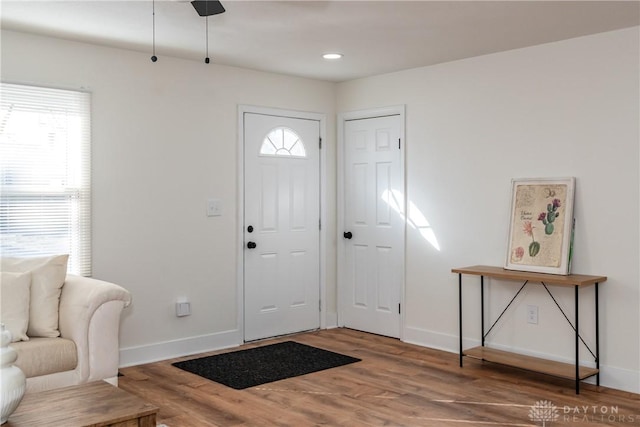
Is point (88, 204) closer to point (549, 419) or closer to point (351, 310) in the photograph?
point (351, 310)

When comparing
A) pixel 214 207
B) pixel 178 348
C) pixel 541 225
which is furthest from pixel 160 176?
pixel 541 225

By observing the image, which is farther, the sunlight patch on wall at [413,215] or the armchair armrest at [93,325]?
the sunlight patch on wall at [413,215]

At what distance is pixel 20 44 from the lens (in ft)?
13.4

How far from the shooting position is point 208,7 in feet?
10.8

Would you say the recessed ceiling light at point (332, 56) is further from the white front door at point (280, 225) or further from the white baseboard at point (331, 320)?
the white baseboard at point (331, 320)

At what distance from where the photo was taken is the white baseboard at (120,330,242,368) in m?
4.59

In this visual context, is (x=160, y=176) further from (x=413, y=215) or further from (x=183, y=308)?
(x=413, y=215)

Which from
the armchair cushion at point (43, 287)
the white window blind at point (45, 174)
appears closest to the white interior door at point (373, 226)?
the white window blind at point (45, 174)

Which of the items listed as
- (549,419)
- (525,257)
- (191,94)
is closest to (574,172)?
(525,257)

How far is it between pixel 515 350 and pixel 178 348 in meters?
2.54

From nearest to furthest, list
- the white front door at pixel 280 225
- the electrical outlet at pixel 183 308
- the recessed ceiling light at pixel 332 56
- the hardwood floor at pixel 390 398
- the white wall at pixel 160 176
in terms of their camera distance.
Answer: the hardwood floor at pixel 390 398, the white wall at pixel 160 176, the recessed ceiling light at pixel 332 56, the electrical outlet at pixel 183 308, the white front door at pixel 280 225

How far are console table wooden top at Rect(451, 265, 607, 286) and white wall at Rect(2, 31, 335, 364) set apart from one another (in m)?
1.97

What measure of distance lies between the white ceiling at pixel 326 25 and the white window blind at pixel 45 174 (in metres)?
0.47

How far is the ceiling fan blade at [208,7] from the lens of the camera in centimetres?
321
